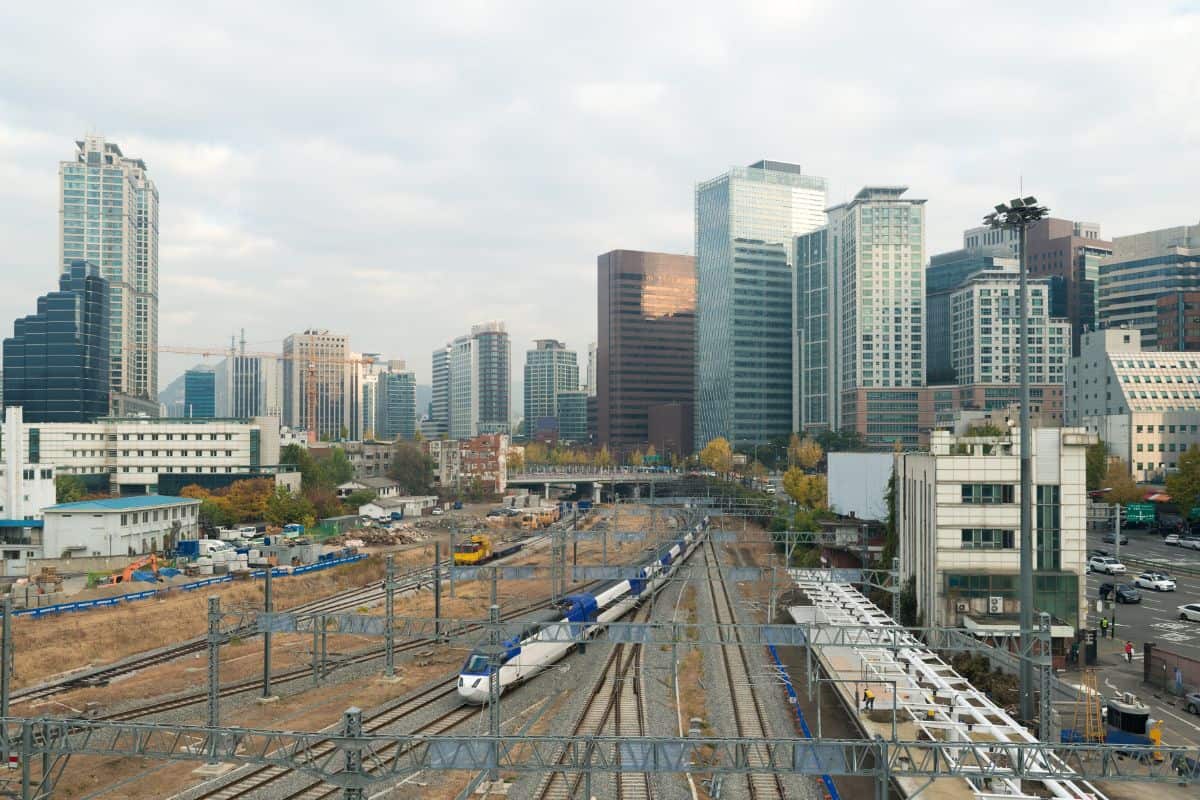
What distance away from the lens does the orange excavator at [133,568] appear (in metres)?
62.5

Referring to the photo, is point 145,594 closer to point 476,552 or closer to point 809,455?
point 476,552

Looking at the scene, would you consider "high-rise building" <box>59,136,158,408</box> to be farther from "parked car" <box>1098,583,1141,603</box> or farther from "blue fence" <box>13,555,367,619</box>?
"parked car" <box>1098,583,1141,603</box>

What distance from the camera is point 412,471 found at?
443ft

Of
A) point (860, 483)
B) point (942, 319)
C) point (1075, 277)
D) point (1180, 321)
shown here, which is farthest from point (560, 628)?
point (1075, 277)

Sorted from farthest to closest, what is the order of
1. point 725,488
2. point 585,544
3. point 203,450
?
point 725,488 < point 203,450 < point 585,544

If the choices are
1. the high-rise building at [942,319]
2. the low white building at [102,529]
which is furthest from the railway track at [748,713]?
the high-rise building at [942,319]

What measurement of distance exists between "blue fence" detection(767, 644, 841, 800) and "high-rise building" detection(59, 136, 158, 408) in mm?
165406

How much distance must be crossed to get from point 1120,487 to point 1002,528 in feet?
194

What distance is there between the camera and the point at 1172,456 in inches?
4082

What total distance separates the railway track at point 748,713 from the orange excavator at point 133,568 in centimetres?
4433

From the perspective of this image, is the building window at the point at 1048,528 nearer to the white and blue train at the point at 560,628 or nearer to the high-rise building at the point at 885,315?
the white and blue train at the point at 560,628

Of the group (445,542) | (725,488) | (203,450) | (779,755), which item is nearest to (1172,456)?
(725,488)

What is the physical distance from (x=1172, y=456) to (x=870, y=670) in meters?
93.9

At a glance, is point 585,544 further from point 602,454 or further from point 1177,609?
point 602,454
